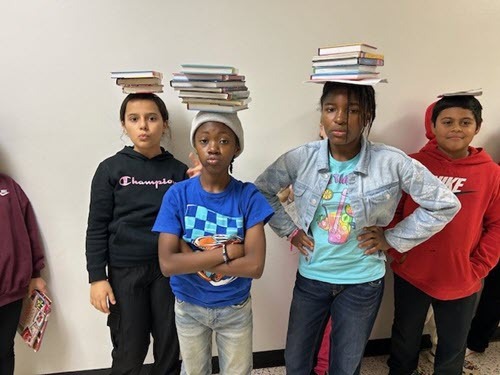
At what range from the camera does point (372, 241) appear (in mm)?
1331

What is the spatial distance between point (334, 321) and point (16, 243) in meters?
1.43

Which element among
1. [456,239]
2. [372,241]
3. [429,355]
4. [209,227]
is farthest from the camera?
[429,355]

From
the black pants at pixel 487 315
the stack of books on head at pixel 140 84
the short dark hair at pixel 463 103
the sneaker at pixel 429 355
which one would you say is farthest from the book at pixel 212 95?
the sneaker at pixel 429 355

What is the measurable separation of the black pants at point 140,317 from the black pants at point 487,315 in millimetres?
1748

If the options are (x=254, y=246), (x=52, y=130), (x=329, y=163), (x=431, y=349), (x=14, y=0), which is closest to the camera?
(x=254, y=246)

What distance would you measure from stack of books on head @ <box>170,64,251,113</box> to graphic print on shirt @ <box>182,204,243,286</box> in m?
0.36

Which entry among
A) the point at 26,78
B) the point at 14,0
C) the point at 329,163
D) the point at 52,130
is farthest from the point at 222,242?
the point at 14,0

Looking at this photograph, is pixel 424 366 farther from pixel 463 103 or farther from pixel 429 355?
pixel 463 103

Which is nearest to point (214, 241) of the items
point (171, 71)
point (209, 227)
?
point (209, 227)

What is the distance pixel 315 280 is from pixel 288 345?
34 centimetres

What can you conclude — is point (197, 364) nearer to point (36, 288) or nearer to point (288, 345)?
point (288, 345)

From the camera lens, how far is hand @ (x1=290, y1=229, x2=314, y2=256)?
1.38m

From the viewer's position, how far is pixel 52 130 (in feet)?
5.16

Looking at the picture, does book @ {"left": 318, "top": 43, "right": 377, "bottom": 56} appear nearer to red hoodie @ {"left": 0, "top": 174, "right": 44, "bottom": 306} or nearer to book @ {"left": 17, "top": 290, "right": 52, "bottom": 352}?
red hoodie @ {"left": 0, "top": 174, "right": 44, "bottom": 306}
